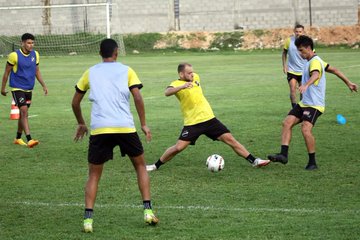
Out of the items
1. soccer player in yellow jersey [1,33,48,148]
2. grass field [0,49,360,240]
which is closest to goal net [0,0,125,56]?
grass field [0,49,360,240]

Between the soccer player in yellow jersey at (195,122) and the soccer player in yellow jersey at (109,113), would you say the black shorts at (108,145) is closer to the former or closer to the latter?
the soccer player in yellow jersey at (109,113)

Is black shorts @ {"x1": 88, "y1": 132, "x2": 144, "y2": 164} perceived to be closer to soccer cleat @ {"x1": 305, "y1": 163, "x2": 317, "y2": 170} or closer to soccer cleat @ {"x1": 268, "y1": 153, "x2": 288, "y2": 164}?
soccer cleat @ {"x1": 268, "y1": 153, "x2": 288, "y2": 164}

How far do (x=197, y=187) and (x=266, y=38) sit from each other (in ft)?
147

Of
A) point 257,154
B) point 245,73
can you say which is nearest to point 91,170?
point 257,154

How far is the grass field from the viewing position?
8305mm

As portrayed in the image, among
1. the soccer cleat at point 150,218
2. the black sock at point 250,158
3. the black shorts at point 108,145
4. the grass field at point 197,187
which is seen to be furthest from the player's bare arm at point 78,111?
the black sock at point 250,158

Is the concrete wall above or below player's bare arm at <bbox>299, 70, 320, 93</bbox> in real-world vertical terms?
above

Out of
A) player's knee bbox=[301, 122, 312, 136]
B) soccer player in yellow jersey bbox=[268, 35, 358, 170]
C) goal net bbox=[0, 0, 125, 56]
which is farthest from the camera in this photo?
goal net bbox=[0, 0, 125, 56]

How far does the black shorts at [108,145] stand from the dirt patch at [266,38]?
4557 cm

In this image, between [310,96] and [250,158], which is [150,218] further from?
[310,96]

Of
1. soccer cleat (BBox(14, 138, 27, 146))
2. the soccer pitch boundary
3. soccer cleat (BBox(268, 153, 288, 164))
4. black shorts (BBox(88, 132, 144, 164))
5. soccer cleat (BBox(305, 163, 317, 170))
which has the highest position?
black shorts (BBox(88, 132, 144, 164))

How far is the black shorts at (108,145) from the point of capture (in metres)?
8.40

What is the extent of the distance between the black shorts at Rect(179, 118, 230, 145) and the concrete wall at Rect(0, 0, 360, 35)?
43.6 metres

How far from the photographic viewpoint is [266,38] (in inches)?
2154
